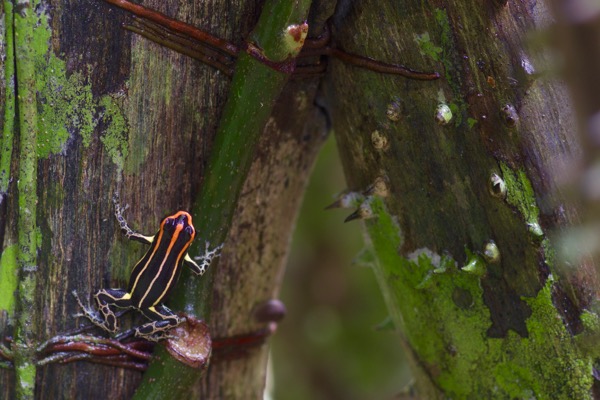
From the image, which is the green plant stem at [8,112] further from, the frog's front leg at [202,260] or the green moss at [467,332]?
the green moss at [467,332]

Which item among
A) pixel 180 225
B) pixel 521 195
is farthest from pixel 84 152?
pixel 521 195

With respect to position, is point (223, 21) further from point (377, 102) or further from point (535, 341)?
point (535, 341)

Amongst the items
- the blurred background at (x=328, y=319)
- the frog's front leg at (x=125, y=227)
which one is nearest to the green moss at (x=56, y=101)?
the frog's front leg at (x=125, y=227)

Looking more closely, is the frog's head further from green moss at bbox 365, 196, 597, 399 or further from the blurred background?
the blurred background

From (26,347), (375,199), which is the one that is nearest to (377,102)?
(375,199)

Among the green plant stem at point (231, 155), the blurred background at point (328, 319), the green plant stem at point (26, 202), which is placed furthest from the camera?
the blurred background at point (328, 319)

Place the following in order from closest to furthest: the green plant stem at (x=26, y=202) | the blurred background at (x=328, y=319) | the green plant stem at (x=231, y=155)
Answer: the green plant stem at (x=26, y=202), the green plant stem at (x=231, y=155), the blurred background at (x=328, y=319)
